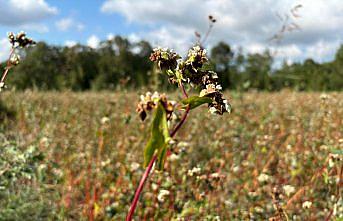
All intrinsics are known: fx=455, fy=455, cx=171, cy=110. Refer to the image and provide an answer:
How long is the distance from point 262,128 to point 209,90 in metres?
4.15

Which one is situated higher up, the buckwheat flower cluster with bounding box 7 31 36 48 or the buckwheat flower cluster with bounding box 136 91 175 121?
the buckwheat flower cluster with bounding box 7 31 36 48

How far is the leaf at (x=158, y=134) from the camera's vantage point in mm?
725

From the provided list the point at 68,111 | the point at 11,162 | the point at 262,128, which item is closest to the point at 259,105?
the point at 262,128

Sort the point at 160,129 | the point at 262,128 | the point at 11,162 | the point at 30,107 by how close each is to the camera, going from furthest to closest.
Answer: the point at 30,107
the point at 262,128
the point at 11,162
the point at 160,129

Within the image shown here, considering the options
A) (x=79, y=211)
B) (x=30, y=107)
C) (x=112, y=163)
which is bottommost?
(x=79, y=211)

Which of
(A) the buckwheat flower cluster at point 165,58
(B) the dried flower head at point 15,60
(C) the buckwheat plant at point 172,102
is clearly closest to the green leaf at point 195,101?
(C) the buckwheat plant at point 172,102

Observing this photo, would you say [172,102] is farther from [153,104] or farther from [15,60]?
[15,60]

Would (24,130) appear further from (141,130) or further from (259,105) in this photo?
(259,105)

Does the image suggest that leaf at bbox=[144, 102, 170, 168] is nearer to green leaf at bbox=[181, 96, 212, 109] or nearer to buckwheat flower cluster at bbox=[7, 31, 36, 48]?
green leaf at bbox=[181, 96, 212, 109]

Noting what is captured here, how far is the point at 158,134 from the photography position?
73cm

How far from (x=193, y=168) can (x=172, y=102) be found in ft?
5.11

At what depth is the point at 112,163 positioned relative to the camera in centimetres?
338

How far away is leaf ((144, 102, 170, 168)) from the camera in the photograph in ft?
2.38

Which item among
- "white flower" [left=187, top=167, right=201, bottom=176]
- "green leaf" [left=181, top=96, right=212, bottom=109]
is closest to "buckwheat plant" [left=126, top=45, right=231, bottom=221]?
"green leaf" [left=181, top=96, right=212, bottom=109]
